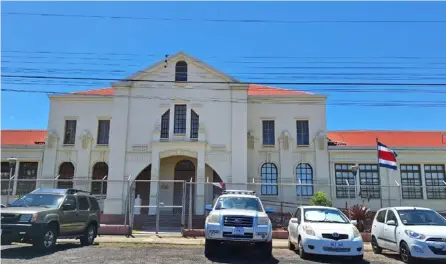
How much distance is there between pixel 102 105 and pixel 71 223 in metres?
17.0

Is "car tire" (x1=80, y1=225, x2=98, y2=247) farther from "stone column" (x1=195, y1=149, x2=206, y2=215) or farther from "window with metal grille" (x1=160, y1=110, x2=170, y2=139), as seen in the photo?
"window with metal grille" (x1=160, y1=110, x2=170, y2=139)

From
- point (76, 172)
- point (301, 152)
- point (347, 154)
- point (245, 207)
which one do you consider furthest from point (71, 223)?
point (347, 154)

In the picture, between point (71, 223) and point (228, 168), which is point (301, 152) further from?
point (71, 223)

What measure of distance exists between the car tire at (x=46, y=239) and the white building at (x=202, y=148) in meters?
12.6

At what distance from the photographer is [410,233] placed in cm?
1091

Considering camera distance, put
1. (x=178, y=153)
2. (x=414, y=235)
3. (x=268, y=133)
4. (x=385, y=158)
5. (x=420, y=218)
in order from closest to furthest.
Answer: (x=414, y=235) < (x=420, y=218) < (x=385, y=158) < (x=178, y=153) < (x=268, y=133)

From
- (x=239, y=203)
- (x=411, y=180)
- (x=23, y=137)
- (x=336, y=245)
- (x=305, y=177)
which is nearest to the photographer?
(x=336, y=245)

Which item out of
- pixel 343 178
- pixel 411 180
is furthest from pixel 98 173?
pixel 411 180

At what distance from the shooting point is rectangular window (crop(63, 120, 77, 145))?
28.1 meters

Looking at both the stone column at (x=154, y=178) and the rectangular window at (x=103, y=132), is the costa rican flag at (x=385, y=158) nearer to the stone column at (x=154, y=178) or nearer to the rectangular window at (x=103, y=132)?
the stone column at (x=154, y=178)

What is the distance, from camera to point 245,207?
1225 centimetres

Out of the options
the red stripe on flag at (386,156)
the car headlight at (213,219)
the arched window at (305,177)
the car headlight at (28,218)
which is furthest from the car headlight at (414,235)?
the arched window at (305,177)

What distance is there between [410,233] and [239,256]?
4887 millimetres

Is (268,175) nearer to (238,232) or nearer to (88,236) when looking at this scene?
(88,236)
